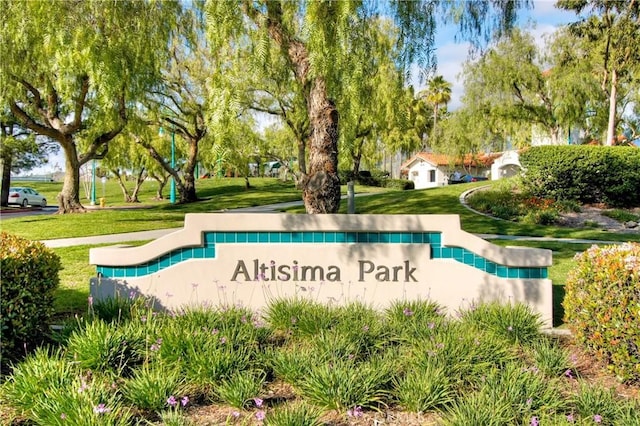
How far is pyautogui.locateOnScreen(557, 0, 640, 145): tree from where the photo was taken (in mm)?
23578

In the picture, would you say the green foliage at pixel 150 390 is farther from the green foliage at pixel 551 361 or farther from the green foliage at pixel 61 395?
the green foliage at pixel 551 361

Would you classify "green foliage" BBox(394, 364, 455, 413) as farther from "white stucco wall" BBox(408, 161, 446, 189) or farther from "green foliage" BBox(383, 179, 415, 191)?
"white stucco wall" BBox(408, 161, 446, 189)

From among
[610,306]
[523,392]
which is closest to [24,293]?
[523,392]

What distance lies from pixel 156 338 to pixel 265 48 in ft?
12.5

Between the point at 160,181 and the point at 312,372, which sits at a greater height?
the point at 160,181

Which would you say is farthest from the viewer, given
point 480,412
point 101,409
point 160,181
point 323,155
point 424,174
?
point 424,174

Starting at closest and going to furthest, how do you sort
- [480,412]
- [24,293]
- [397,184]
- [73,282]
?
1. [480,412]
2. [24,293]
3. [73,282]
4. [397,184]

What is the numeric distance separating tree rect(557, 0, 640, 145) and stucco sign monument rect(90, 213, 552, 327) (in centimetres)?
2282

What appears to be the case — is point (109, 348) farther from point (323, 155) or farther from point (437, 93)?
point (437, 93)

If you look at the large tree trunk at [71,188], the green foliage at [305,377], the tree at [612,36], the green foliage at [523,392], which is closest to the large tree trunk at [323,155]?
the green foliage at [305,377]

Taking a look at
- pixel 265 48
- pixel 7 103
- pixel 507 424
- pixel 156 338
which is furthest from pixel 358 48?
pixel 7 103

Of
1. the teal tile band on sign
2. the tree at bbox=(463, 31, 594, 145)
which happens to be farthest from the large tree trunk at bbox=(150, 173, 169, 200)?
the teal tile band on sign

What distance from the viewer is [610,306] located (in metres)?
4.12

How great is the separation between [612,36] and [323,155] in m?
23.5
